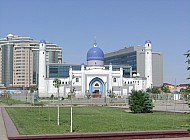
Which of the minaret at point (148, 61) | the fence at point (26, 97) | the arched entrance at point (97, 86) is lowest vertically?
the fence at point (26, 97)

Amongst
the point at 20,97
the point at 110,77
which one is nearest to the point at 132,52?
the point at 110,77

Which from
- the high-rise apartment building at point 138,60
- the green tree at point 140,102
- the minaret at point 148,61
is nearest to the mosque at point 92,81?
the minaret at point 148,61

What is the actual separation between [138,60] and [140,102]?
14039 centimetres

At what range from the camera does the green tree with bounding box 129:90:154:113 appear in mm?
35156

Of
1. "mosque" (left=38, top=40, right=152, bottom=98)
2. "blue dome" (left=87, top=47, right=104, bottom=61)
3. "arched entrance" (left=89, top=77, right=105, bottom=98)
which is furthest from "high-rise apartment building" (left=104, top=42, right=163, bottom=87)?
"blue dome" (left=87, top=47, right=104, bottom=61)

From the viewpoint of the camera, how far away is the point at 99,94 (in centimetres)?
10712

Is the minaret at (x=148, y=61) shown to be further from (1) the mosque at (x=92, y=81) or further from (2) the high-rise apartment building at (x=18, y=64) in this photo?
(2) the high-rise apartment building at (x=18, y=64)

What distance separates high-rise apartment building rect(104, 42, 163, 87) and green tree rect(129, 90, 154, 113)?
454 ft

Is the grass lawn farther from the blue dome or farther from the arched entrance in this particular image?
the arched entrance

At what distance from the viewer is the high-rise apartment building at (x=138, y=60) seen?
175000mm

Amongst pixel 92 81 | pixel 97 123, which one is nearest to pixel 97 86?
pixel 92 81

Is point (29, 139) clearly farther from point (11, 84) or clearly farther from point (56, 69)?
point (11, 84)

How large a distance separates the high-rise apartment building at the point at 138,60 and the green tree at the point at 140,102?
138 meters

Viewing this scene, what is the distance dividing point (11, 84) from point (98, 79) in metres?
74.6
